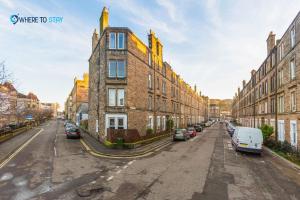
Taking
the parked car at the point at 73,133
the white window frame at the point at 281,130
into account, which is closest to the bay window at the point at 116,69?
the parked car at the point at 73,133

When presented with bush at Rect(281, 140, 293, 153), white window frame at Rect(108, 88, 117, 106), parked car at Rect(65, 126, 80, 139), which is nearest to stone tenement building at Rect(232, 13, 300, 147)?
bush at Rect(281, 140, 293, 153)

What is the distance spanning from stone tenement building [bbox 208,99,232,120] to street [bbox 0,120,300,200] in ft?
443

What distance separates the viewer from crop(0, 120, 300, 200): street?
8.71 meters

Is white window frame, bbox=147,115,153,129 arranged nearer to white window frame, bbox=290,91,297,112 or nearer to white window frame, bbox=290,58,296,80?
white window frame, bbox=290,91,297,112

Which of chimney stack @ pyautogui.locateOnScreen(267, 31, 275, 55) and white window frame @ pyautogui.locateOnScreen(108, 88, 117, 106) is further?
chimney stack @ pyautogui.locateOnScreen(267, 31, 275, 55)

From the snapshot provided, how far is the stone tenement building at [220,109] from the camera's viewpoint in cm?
14612

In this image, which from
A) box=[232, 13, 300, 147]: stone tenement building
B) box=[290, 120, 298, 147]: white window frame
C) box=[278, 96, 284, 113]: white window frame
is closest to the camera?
box=[232, 13, 300, 147]: stone tenement building

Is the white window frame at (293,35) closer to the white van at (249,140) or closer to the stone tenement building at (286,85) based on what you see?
the stone tenement building at (286,85)

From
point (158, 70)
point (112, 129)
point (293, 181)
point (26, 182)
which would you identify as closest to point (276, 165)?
point (293, 181)

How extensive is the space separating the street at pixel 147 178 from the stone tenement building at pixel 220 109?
5317 inches

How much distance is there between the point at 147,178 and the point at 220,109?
149359 millimetres

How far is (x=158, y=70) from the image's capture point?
33.5 metres

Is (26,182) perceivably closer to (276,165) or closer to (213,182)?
(213,182)

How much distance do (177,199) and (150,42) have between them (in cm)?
2653
